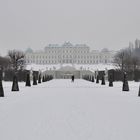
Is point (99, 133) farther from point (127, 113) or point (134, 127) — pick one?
A: point (127, 113)

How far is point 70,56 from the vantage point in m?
126

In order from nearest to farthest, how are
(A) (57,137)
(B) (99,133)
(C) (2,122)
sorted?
(A) (57,137), (B) (99,133), (C) (2,122)

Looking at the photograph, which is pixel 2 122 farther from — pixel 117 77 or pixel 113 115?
pixel 117 77

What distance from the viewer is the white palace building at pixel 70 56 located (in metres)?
126

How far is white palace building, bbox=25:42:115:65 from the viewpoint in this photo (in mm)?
125875

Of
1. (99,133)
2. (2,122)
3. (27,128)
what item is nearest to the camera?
(99,133)

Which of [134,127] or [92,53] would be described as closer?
[134,127]

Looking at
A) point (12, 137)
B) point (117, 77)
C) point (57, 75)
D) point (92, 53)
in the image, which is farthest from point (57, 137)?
point (92, 53)

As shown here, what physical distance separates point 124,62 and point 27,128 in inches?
2395

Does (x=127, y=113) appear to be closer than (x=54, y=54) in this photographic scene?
Yes

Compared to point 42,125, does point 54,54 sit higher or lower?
higher

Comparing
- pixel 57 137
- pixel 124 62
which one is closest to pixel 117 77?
pixel 124 62

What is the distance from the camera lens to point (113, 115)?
24.8 ft

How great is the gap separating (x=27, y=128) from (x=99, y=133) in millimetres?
1333
